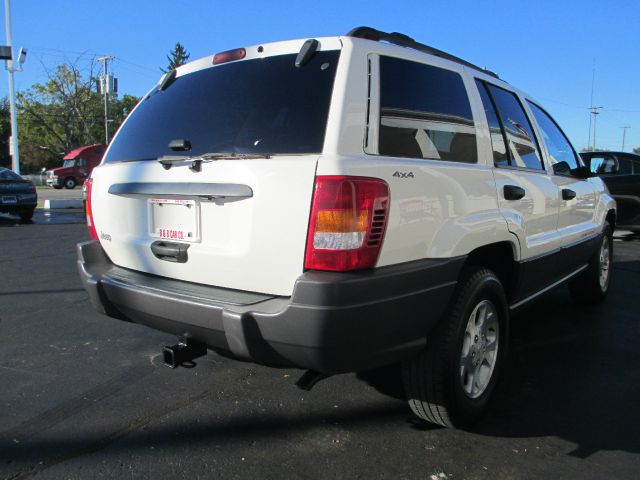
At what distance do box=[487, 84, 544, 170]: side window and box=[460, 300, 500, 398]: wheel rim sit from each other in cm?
102

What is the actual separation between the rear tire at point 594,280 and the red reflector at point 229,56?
12.2ft

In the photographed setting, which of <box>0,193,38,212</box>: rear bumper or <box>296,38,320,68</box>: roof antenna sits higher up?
<box>296,38,320,68</box>: roof antenna

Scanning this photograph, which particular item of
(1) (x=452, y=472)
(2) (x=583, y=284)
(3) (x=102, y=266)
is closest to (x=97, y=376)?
(3) (x=102, y=266)

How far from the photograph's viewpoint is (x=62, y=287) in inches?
224

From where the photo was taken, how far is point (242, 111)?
8.46 ft

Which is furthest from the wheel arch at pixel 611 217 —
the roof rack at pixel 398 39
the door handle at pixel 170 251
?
the door handle at pixel 170 251

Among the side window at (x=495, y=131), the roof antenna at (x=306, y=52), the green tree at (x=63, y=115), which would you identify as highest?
the green tree at (x=63, y=115)

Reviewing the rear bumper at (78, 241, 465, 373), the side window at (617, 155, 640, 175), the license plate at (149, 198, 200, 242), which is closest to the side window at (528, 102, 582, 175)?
the rear bumper at (78, 241, 465, 373)

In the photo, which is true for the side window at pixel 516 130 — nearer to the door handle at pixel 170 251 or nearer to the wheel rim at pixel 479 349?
the wheel rim at pixel 479 349

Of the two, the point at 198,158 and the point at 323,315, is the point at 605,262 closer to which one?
the point at 323,315

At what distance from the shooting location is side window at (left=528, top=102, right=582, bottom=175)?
13.4 ft

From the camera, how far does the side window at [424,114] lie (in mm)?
2393

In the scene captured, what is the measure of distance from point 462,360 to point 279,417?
1.04 m

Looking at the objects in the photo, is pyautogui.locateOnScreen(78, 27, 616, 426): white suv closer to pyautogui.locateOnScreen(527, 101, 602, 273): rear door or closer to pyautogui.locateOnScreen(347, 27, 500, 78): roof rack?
pyautogui.locateOnScreen(347, 27, 500, 78): roof rack
